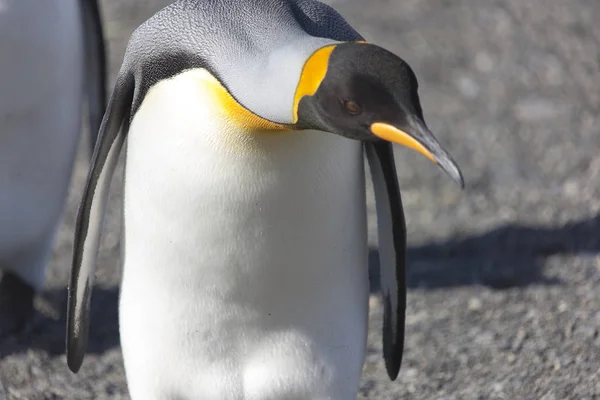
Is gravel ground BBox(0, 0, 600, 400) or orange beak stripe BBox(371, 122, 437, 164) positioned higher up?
orange beak stripe BBox(371, 122, 437, 164)

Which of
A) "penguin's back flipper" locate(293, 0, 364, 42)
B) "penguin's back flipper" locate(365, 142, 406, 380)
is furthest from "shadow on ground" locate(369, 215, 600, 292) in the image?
"penguin's back flipper" locate(293, 0, 364, 42)

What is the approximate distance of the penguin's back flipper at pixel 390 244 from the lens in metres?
2.98

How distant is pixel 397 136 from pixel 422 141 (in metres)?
0.06

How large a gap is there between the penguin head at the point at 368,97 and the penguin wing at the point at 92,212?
701 millimetres

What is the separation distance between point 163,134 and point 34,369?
1393 millimetres

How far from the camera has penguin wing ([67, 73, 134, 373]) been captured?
115 inches

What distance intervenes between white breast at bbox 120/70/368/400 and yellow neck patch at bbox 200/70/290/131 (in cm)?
2

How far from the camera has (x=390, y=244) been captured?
3.13m

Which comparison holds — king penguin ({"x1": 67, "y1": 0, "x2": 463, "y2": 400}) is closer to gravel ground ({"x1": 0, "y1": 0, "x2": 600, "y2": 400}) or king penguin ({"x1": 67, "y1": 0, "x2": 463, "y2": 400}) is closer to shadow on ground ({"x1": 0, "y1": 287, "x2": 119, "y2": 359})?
gravel ground ({"x1": 0, "y1": 0, "x2": 600, "y2": 400})

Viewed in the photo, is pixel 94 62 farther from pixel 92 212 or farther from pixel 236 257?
pixel 236 257

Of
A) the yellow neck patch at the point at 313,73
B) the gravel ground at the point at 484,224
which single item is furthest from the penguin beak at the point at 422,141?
the gravel ground at the point at 484,224

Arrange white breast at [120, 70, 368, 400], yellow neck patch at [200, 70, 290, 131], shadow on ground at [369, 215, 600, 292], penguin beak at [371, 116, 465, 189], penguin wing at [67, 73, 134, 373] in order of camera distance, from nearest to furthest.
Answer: penguin beak at [371, 116, 465, 189]
yellow neck patch at [200, 70, 290, 131]
white breast at [120, 70, 368, 400]
penguin wing at [67, 73, 134, 373]
shadow on ground at [369, 215, 600, 292]

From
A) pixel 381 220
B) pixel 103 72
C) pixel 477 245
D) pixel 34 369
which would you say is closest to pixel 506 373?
pixel 381 220

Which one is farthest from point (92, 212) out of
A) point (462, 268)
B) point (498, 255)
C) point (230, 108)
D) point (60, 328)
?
point (498, 255)
